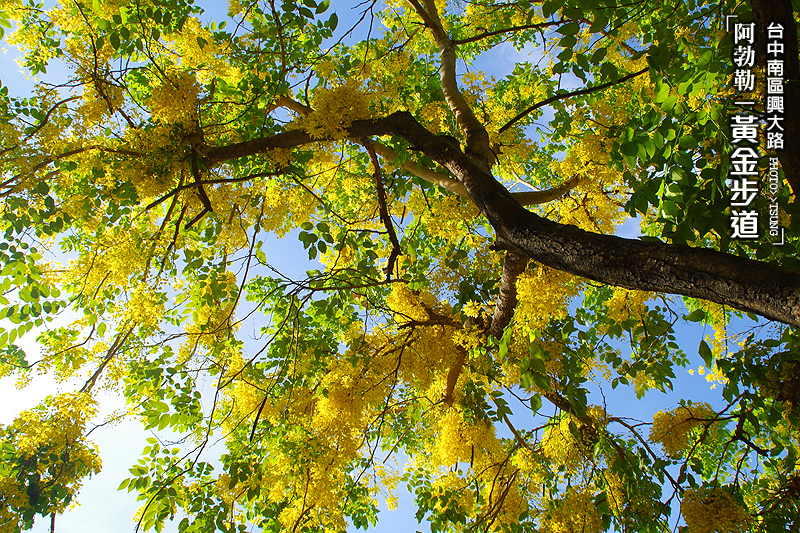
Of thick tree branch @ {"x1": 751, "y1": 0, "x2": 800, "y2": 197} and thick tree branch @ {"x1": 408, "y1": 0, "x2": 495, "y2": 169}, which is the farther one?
thick tree branch @ {"x1": 408, "y1": 0, "x2": 495, "y2": 169}

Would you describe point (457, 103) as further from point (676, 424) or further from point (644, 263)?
point (676, 424)

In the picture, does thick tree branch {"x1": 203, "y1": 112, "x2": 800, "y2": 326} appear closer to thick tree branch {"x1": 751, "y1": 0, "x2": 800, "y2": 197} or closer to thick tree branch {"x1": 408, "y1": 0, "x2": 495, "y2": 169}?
thick tree branch {"x1": 408, "y1": 0, "x2": 495, "y2": 169}

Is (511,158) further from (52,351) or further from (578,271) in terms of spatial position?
(52,351)

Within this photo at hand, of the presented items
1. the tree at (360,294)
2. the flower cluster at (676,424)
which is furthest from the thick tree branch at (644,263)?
the flower cluster at (676,424)

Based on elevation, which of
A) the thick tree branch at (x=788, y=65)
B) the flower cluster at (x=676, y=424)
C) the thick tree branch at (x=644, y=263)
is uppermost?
the thick tree branch at (x=788, y=65)

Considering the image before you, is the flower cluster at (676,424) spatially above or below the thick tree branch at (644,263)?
above

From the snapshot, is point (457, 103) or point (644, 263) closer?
point (644, 263)

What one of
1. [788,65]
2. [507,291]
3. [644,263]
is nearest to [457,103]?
[507,291]

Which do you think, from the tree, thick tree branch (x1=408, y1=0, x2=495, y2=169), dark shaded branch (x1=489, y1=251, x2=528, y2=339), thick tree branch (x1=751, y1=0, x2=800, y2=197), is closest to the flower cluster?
the tree

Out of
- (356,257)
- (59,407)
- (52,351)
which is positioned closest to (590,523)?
(356,257)

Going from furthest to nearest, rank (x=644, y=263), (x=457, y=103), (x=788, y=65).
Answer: (x=457, y=103) < (x=788, y=65) < (x=644, y=263)

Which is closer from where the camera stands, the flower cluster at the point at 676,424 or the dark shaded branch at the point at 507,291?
the dark shaded branch at the point at 507,291

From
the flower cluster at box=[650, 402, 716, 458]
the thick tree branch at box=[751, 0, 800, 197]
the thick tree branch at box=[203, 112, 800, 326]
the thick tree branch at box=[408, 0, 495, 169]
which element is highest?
the thick tree branch at box=[408, 0, 495, 169]

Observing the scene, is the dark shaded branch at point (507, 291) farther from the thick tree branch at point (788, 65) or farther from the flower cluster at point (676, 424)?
the flower cluster at point (676, 424)
